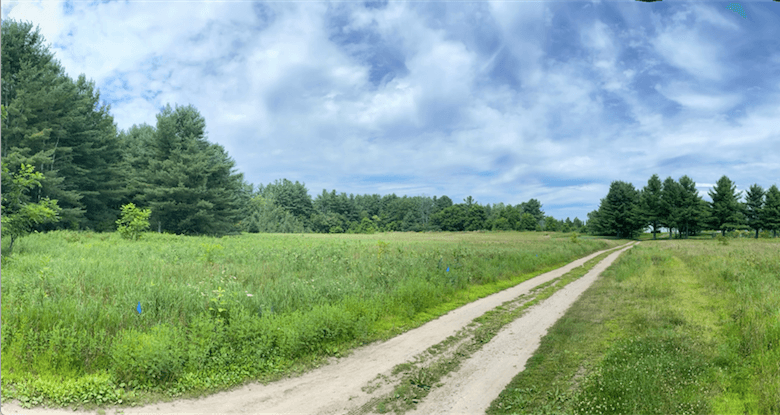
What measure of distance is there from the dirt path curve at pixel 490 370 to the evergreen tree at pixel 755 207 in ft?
230

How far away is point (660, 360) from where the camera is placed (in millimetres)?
5777

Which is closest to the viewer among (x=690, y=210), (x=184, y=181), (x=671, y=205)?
(x=184, y=181)

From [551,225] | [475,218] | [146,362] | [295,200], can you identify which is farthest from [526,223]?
[146,362]

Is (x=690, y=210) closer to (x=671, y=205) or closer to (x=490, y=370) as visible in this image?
(x=671, y=205)

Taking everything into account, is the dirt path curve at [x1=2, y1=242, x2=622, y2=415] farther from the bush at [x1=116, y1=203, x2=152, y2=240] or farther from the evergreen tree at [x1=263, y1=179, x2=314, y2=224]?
the evergreen tree at [x1=263, y1=179, x2=314, y2=224]

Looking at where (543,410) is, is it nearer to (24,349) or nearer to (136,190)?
(24,349)

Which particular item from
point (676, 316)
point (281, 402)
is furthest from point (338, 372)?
point (676, 316)

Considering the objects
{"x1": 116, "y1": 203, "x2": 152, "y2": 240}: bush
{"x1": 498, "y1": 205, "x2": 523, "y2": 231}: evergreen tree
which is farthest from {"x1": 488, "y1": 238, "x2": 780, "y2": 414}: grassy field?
{"x1": 498, "y1": 205, "x2": 523, "y2": 231}: evergreen tree

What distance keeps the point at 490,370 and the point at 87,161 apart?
3531 centimetres

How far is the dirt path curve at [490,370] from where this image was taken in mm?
4852

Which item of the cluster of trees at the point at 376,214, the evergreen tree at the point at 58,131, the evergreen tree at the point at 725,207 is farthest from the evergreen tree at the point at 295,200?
the evergreen tree at the point at 725,207

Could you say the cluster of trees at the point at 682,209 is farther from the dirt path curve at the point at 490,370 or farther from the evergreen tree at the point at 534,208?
the dirt path curve at the point at 490,370

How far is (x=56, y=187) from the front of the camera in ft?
79.6

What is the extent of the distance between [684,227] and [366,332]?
7381 centimetres
